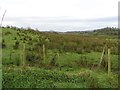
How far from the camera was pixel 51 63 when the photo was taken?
22.4 metres

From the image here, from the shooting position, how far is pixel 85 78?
16.0m

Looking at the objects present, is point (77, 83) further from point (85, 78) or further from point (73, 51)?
point (73, 51)

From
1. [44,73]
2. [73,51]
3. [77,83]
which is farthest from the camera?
[73,51]

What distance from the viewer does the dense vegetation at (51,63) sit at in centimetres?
1532

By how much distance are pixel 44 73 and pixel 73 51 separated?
10038 mm

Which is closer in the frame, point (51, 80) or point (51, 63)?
point (51, 80)

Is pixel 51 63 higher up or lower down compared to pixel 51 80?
higher up

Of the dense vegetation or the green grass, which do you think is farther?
the dense vegetation

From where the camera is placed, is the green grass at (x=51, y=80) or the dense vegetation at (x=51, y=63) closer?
the green grass at (x=51, y=80)

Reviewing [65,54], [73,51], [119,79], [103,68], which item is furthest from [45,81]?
[73,51]

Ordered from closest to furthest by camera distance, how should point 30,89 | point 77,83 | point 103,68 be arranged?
point 30,89 < point 77,83 < point 103,68

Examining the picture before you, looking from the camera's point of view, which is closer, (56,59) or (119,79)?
(119,79)

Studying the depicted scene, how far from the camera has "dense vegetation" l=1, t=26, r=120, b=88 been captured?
50.3 ft

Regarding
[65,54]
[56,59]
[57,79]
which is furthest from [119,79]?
[65,54]
